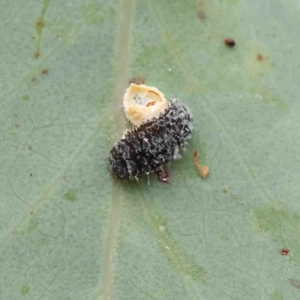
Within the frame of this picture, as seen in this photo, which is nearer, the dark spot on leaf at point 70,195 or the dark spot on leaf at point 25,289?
the dark spot on leaf at point 25,289

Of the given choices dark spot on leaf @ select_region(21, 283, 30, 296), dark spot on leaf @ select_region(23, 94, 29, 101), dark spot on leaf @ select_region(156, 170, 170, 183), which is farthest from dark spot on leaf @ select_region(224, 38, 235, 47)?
dark spot on leaf @ select_region(21, 283, 30, 296)

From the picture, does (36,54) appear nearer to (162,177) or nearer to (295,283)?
(162,177)

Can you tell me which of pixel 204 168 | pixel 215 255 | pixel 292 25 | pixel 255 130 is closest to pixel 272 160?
pixel 255 130

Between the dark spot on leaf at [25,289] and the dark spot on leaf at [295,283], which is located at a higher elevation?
the dark spot on leaf at [295,283]

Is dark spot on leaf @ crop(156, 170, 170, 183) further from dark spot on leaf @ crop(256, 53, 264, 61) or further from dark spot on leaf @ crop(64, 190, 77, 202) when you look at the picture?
dark spot on leaf @ crop(256, 53, 264, 61)

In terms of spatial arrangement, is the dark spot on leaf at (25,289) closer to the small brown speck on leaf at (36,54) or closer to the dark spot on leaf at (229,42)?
the small brown speck on leaf at (36,54)

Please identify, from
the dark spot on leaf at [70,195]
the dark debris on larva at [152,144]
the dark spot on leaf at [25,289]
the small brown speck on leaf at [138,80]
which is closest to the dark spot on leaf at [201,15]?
the small brown speck on leaf at [138,80]

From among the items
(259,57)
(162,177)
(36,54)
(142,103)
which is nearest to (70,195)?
(162,177)
